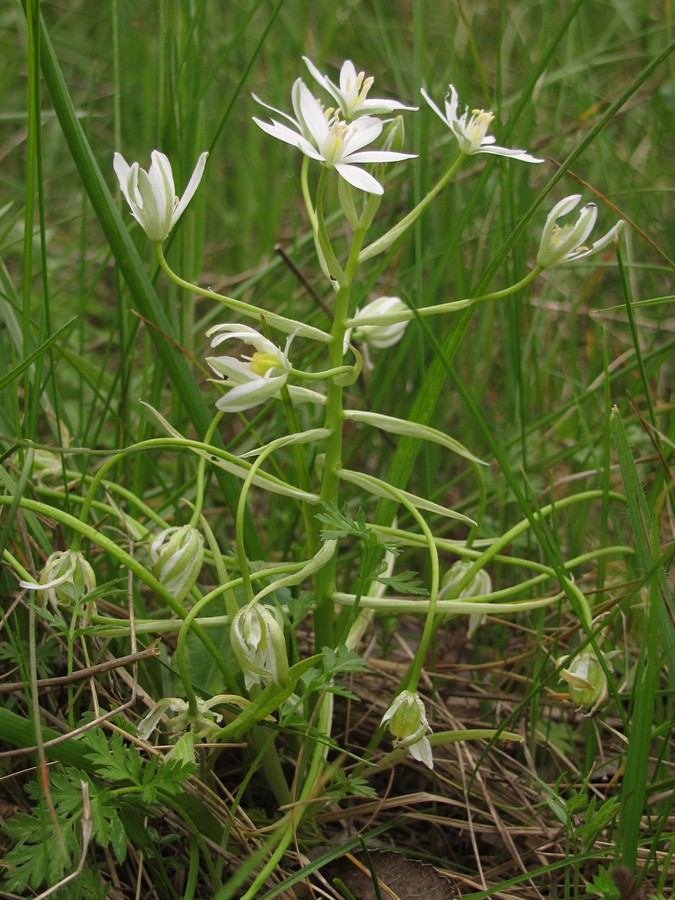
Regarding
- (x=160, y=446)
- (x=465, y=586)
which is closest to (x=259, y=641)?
(x=160, y=446)

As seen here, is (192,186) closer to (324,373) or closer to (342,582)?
(324,373)

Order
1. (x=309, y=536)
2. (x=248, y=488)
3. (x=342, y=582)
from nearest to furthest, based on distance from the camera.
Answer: (x=248, y=488) < (x=309, y=536) < (x=342, y=582)

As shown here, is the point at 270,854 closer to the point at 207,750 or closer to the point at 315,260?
the point at 207,750

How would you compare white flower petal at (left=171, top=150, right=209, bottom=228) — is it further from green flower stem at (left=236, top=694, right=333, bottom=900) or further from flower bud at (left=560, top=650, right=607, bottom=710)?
flower bud at (left=560, top=650, right=607, bottom=710)

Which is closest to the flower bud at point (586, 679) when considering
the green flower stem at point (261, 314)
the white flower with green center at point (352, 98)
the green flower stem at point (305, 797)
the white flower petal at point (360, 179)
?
the green flower stem at point (305, 797)

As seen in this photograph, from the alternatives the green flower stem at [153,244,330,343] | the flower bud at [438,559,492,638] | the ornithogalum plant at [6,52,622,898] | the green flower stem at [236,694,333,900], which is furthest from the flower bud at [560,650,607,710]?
the green flower stem at [153,244,330,343]

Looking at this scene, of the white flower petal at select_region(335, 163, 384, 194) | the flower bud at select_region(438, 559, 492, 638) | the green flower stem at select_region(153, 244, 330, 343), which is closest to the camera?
the white flower petal at select_region(335, 163, 384, 194)
